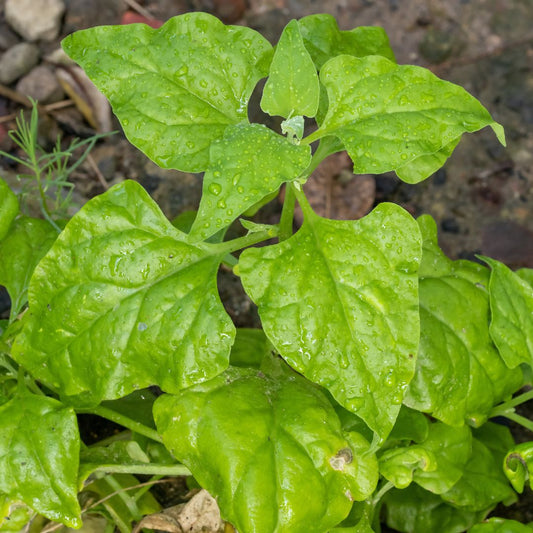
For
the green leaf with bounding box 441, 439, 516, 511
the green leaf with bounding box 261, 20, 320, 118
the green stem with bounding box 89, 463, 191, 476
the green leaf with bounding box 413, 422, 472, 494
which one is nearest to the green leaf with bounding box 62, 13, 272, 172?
the green leaf with bounding box 261, 20, 320, 118

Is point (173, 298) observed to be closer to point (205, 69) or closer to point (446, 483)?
point (205, 69)

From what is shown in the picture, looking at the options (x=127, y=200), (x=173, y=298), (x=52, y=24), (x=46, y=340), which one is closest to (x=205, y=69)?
A: (x=127, y=200)

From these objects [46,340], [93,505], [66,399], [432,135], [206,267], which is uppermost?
[432,135]

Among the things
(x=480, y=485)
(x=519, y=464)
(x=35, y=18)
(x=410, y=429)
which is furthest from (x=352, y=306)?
(x=35, y=18)

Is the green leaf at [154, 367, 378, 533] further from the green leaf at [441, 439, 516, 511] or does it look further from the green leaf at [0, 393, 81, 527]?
the green leaf at [441, 439, 516, 511]

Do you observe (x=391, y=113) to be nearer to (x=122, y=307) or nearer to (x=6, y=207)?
(x=122, y=307)

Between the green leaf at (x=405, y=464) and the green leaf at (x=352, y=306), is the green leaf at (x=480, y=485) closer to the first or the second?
the green leaf at (x=405, y=464)

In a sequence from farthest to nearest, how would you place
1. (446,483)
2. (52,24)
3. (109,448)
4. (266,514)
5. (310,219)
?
1. (52,24)
2. (109,448)
3. (446,483)
4. (310,219)
5. (266,514)

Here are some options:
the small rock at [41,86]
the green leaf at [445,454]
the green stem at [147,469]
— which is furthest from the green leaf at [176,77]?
the small rock at [41,86]
